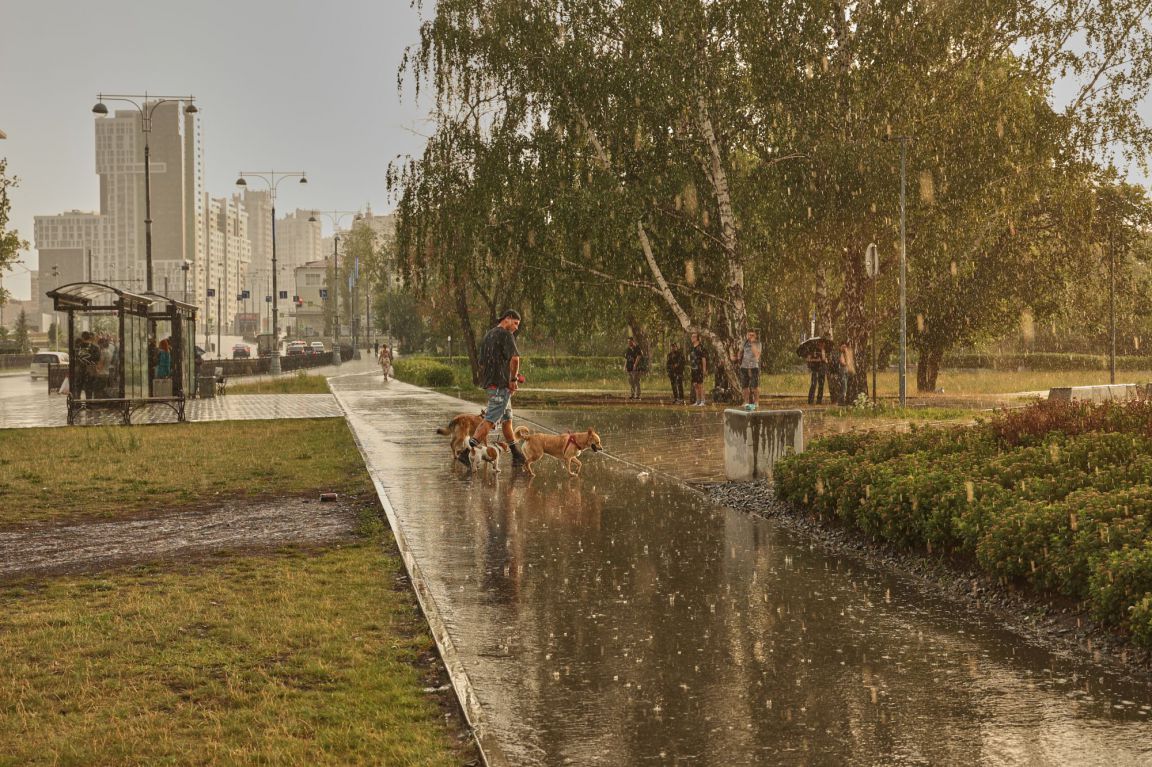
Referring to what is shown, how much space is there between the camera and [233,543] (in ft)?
31.9

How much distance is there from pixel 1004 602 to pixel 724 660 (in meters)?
2.32

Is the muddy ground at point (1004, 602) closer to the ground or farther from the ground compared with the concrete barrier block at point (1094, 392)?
closer to the ground

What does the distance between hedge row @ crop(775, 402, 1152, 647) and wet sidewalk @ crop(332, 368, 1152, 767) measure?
50 centimetres

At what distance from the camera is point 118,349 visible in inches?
993

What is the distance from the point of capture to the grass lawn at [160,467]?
1244 cm

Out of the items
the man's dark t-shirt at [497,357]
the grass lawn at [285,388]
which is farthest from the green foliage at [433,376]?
the man's dark t-shirt at [497,357]

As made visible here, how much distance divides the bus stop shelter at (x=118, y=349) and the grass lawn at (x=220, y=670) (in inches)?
635

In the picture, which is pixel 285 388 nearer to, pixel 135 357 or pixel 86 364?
pixel 135 357

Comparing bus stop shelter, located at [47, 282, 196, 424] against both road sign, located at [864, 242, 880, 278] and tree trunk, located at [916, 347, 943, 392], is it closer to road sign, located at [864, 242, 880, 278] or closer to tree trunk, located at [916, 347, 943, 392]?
road sign, located at [864, 242, 880, 278]

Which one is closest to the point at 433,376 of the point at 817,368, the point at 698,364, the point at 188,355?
the point at 188,355

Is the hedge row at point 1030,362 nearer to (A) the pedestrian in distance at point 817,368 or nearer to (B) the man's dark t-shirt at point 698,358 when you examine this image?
(A) the pedestrian in distance at point 817,368

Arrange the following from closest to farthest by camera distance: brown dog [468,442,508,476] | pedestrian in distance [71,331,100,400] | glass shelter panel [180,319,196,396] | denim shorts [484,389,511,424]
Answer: brown dog [468,442,508,476] → denim shorts [484,389,511,424] → pedestrian in distance [71,331,100,400] → glass shelter panel [180,319,196,396]

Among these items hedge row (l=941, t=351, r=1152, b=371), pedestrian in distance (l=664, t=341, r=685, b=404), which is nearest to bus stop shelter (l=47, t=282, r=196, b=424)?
pedestrian in distance (l=664, t=341, r=685, b=404)

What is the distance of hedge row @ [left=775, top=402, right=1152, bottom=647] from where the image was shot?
21.2 feet
